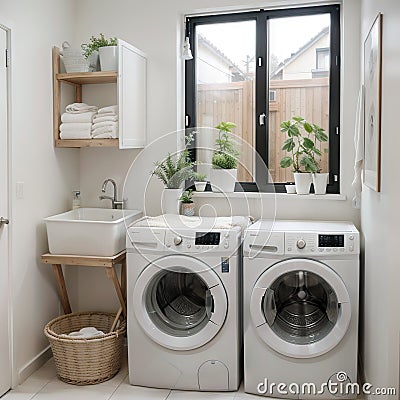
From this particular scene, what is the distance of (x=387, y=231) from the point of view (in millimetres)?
2359

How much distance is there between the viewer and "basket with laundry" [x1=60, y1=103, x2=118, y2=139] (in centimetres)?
351

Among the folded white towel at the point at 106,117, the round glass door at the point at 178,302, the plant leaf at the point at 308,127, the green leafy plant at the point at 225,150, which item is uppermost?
the folded white towel at the point at 106,117

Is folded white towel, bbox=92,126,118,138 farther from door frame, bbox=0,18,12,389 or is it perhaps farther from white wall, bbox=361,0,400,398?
white wall, bbox=361,0,400,398

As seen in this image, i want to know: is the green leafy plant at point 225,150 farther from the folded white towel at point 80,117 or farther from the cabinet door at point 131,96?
the folded white towel at point 80,117

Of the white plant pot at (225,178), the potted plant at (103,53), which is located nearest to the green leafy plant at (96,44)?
the potted plant at (103,53)

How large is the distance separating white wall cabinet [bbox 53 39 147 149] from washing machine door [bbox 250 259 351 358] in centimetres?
124

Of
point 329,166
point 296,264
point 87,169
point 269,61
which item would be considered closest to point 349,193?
point 329,166

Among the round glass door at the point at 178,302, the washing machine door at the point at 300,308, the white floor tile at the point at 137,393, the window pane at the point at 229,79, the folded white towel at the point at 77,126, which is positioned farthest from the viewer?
the window pane at the point at 229,79

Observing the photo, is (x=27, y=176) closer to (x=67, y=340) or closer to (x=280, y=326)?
(x=67, y=340)

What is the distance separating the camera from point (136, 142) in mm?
3721

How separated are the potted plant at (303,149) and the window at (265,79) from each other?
0.07m

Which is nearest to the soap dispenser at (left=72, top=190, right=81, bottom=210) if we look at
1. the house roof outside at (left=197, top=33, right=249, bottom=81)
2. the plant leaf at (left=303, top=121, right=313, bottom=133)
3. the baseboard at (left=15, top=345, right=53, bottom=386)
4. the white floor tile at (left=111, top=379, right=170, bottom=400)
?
the baseboard at (left=15, top=345, right=53, bottom=386)

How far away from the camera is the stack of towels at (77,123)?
3576 millimetres

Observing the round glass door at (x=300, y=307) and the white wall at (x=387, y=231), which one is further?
the round glass door at (x=300, y=307)
